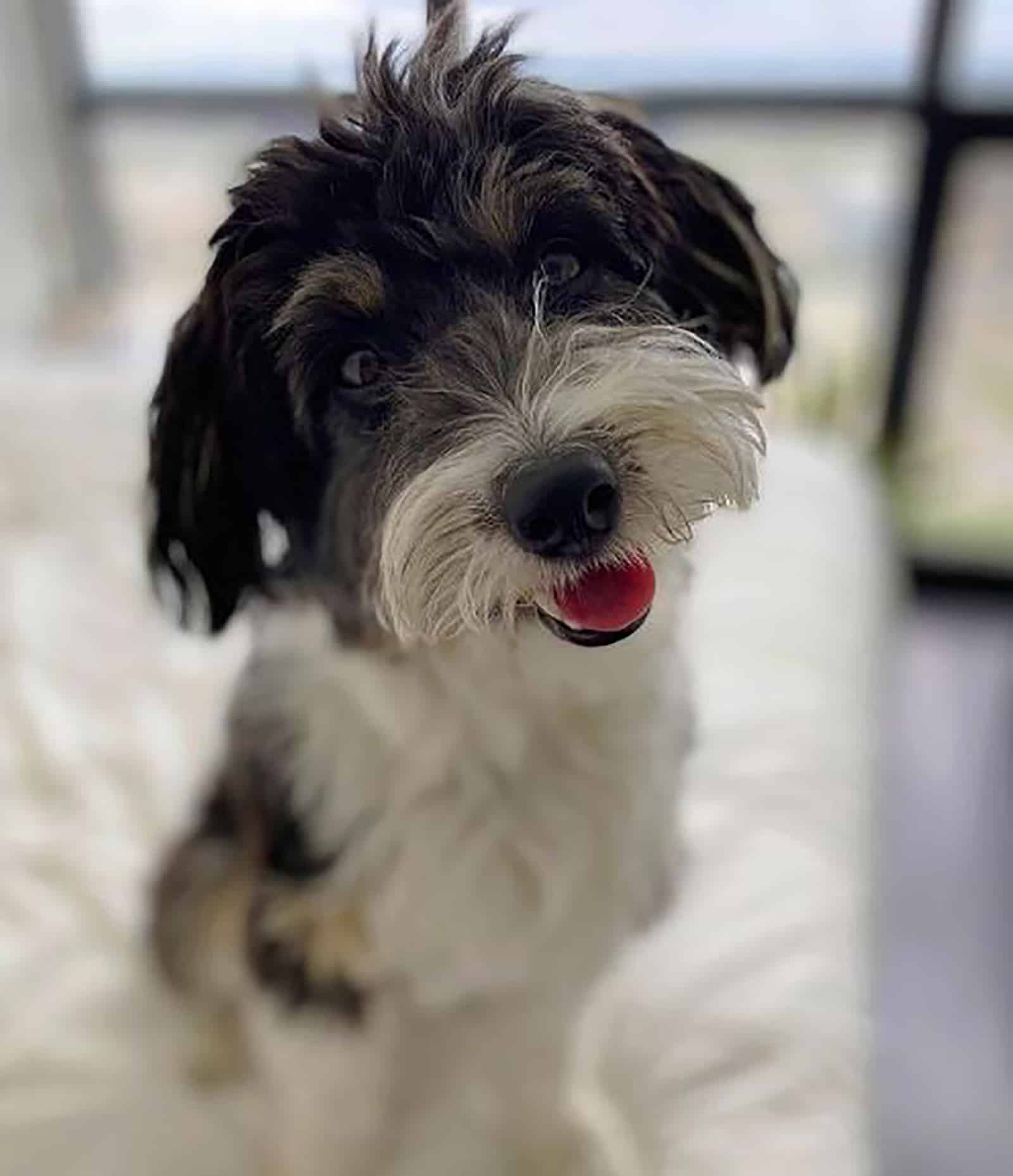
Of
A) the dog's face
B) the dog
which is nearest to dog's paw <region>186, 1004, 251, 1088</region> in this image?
the dog

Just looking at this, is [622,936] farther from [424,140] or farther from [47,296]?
[47,296]

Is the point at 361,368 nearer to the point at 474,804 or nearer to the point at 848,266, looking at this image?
the point at 474,804

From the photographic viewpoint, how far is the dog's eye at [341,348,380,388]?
1173mm

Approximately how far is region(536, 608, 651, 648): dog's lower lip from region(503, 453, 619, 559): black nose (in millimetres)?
87

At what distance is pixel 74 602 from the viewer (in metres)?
2.21

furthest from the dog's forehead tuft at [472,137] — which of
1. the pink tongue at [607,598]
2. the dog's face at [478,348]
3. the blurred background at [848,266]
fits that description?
the blurred background at [848,266]

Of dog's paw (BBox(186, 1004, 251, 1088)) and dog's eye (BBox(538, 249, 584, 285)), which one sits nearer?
dog's eye (BBox(538, 249, 584, 285))

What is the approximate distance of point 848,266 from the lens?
3037 mm

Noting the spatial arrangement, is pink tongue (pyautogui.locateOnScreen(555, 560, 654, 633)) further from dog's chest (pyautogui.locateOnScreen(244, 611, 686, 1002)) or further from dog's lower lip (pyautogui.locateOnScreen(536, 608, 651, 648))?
dog's chest (pyautogui.locateOnScreen(244, 611, 686, 1002))

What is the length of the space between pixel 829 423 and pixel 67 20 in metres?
1.71

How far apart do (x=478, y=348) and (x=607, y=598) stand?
0.21 meters

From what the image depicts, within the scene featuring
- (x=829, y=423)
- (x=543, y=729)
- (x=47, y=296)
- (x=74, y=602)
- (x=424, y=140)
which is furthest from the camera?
(x=47, y=296)

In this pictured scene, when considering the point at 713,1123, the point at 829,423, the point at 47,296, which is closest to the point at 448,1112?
the point at 713,1123

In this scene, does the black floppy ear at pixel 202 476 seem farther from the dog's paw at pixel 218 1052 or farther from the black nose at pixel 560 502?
the dog's paw at pixel 218 1052
